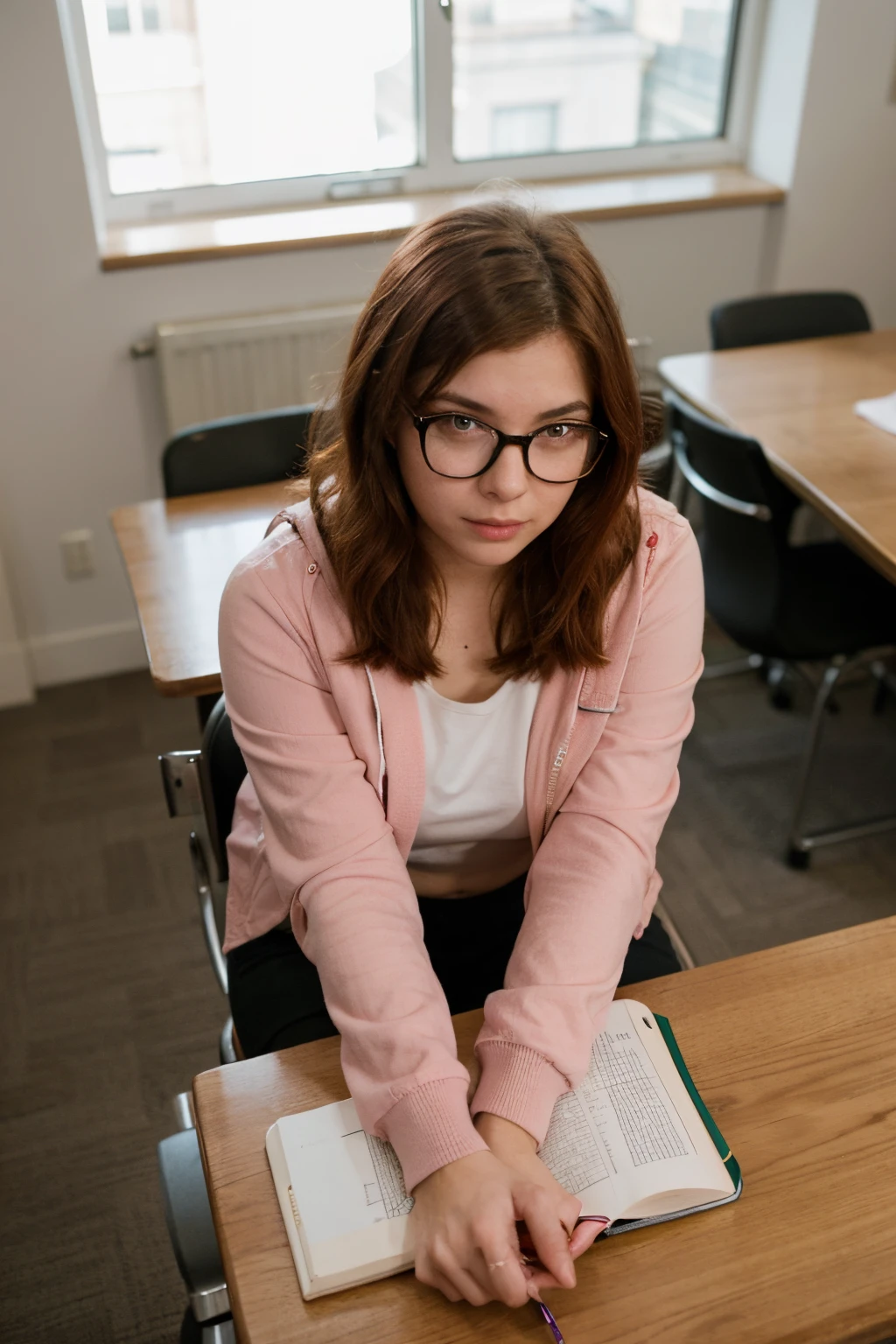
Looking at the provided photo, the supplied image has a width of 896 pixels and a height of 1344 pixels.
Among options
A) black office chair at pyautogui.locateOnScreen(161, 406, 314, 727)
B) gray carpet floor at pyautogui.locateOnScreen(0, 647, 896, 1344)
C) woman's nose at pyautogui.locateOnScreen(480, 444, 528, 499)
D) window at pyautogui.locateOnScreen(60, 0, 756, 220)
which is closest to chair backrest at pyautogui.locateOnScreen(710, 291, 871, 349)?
window at pyautogui.locateOnScreen(60, 0, 756, 220)

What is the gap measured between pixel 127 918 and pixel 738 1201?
1542 millimetres

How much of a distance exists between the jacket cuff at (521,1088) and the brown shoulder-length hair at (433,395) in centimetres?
38

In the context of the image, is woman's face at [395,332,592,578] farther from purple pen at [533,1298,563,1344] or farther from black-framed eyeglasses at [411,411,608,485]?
purple pen at [533,1298,563,1344]

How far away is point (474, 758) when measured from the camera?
1168 millimetres

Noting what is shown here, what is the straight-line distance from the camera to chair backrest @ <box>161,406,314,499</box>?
6.35 feet

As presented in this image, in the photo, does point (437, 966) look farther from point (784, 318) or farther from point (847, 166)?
point (847, 166)

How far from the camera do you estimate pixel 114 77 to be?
2527 mm

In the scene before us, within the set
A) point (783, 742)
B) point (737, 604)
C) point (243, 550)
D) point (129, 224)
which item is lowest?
point (783, 742)

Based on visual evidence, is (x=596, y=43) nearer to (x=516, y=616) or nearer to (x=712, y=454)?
(x=712, y=454)

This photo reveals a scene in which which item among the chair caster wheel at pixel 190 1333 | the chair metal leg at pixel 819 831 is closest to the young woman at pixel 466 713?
the chair caster wheel at pixel 190 1333

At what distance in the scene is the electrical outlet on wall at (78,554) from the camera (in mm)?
2676

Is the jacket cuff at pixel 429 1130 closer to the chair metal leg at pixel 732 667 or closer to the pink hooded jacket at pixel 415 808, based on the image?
the pink hooded jacket at pixel 415 808

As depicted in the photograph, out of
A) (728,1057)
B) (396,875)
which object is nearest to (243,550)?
(396,875)

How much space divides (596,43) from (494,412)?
7.64 ft
